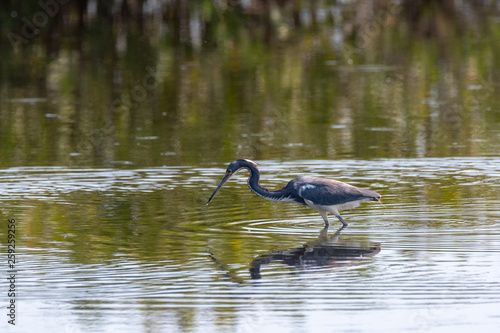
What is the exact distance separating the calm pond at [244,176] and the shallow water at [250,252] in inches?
1.2

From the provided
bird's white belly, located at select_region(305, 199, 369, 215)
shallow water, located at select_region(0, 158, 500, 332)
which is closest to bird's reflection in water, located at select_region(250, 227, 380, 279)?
shallow water, located at select_region(0, 158, 500, 332)

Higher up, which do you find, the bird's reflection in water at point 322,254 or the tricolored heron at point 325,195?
the tricolored heron at point 325,195

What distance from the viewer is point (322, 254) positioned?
990cm

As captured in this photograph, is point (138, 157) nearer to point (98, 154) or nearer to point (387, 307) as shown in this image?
point (98, 154)

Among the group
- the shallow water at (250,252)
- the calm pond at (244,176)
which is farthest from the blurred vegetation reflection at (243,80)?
the shallow water at (250,252)

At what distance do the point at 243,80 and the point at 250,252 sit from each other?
46.8 ft

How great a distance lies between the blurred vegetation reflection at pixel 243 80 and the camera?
1664 centimetres

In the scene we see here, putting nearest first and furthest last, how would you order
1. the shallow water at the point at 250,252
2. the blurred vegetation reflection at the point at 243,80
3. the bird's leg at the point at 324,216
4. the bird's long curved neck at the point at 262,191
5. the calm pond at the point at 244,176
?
the shallow water at the point at 250,252 → the calm pond at the point at 244,176 → the bird's leg at the point at 324,216 → the bird's long curved neck at the point at 262,191 → the blurred vegetation reflection at the point at 243,80

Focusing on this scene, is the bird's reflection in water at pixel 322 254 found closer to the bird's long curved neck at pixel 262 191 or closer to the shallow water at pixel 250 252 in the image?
the shallow water at pixel 250 252

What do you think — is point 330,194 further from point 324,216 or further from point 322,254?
point 322,254

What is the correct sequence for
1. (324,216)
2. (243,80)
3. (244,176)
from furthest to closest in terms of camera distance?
(243,80)
(244,176)
(324,216)

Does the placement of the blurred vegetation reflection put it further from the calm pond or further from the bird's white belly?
the bird's white belly

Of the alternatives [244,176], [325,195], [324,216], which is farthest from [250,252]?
[244,176]

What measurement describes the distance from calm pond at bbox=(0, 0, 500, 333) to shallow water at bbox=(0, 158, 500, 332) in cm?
3
